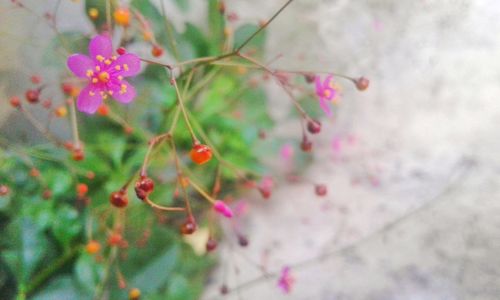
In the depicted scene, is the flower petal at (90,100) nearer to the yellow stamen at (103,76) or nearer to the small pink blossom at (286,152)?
the yellow stamen at (103,76)

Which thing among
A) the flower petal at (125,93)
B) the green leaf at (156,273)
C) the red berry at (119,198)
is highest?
the flower petal at (125,93)

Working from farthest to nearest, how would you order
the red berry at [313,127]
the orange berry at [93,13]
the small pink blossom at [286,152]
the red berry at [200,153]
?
the small pink blossom at [286,152]
the orange berry at [93,13]
the red berry at [313,127]
the red berry at [200,153]

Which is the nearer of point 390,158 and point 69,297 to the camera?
point 69,297

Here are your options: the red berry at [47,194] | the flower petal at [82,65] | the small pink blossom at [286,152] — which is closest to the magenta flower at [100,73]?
the flower petal at [82,65]

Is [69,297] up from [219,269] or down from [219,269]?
up

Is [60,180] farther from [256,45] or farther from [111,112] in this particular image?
[256,45]

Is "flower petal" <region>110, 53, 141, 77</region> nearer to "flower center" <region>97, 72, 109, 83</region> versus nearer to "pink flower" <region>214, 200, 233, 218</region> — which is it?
"flower center" <region>97, 72, 109, 83</region>

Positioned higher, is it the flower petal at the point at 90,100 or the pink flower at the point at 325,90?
the flower petal at the point at 90,100

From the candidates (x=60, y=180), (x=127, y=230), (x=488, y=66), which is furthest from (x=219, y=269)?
(x=488, y=66)
